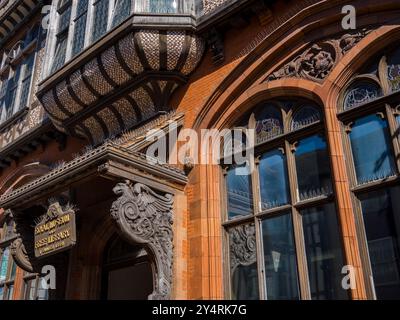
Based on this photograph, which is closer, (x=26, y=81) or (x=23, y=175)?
(x=23, y=175)

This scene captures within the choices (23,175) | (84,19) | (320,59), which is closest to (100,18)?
(84,19)

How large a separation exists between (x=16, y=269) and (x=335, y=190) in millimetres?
9332

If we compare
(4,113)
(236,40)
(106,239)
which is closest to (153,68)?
(236,40)

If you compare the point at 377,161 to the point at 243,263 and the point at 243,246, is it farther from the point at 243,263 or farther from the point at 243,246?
the point at 243,263

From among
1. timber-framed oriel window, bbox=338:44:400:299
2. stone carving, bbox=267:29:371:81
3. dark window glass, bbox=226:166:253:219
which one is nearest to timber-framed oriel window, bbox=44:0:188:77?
stone carving, bbox=267:29:371:81

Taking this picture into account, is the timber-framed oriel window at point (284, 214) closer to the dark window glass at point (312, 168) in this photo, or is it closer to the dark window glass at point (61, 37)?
the dark window glass at point (312, 168)

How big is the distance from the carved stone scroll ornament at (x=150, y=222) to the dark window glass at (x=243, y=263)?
98 centimetres

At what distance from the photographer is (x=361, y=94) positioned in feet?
20.5

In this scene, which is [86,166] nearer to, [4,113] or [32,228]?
[32,228]

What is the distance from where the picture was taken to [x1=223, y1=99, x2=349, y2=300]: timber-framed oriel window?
5.90 metres

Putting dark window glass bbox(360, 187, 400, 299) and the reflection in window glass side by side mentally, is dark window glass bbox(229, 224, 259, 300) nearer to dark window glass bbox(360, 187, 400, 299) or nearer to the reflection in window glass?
dark window glass bbox(360, 187, 400, 299)

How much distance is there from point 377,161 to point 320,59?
191 cm

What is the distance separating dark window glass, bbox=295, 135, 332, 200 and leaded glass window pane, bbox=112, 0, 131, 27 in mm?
4471
